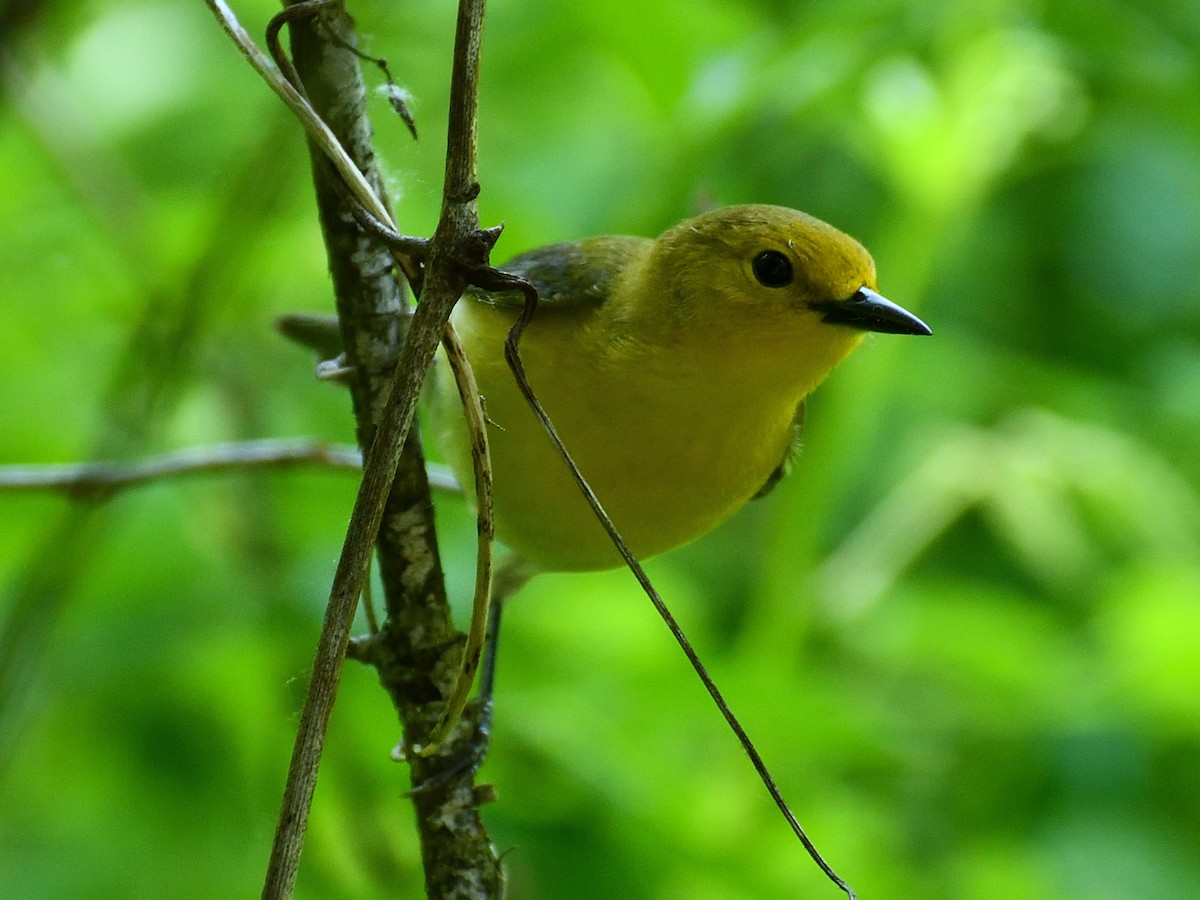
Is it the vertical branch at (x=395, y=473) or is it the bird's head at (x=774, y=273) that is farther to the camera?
the bird's head at (x=774, y=273)

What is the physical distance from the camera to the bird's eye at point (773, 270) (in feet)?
8.61

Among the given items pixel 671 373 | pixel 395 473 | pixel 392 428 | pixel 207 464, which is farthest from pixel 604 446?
pixel 392 428

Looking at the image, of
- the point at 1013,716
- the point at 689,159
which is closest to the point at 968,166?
the point at 689,159

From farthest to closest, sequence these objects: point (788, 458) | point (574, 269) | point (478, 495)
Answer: point (788, 458)
point (574, 269)
point (478, 495)

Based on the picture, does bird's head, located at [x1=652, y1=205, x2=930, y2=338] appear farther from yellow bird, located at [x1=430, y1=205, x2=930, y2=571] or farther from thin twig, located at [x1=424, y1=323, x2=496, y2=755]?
thin twig, located at [x1=424, y1=323, x2=496, y2=755]

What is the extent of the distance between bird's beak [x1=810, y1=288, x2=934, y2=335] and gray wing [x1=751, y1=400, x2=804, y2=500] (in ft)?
1.84

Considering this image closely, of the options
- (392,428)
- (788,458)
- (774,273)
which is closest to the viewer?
(392,428)

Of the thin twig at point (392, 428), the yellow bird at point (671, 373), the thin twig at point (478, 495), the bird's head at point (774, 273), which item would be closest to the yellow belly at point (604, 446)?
the yellow bird at point (671, 373)

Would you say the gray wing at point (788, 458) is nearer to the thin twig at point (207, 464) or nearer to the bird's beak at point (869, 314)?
the bird's beak at point (869, 314)

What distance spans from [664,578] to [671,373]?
1.23 meters

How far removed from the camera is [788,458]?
3182 mm

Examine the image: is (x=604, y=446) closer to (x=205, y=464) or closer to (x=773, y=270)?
(x=773, y=270)

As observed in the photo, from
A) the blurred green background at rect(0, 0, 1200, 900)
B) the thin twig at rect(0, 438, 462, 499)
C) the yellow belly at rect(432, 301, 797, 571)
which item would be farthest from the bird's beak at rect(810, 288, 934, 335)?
the thin twig at rect(0, 438, 462, 499)

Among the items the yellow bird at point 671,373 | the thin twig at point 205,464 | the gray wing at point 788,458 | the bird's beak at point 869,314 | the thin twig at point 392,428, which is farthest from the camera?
the gray wing at point 788,458
